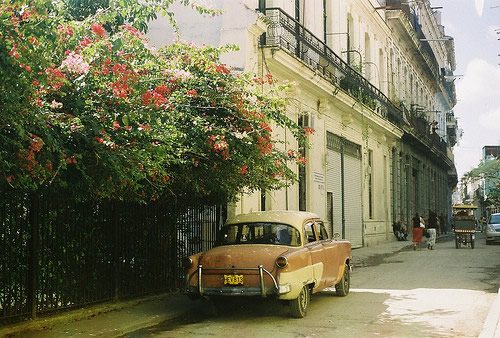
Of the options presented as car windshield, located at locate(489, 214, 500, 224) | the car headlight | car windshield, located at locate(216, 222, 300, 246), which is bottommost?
the car headlight

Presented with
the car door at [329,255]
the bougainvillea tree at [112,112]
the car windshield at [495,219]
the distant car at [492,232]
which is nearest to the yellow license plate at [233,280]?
the bougainvillea tree at [112,112]

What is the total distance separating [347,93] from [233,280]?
49.0 ft

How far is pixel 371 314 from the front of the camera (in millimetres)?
9531

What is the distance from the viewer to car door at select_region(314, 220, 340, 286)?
10.4m

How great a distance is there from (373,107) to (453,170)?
3709cm

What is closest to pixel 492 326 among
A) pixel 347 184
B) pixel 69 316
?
pixel 69 316

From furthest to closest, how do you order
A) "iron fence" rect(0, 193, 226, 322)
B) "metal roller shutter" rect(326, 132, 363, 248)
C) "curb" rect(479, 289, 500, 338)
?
"metal roller shutter" rect(326, 132, 363, 248), "iron fence" rect(0, 193, 226, 322), "curb" rect(479, 289, 500, 338)

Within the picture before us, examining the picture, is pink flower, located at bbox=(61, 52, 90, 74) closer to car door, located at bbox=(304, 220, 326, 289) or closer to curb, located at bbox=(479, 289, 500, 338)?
car door, located at bbox=(304, 220, 326, 289)

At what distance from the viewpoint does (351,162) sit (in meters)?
26.2

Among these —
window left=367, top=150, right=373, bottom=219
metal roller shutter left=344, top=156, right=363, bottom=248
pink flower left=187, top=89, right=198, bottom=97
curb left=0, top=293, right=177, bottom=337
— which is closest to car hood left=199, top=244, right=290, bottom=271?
curb left=0, top=293, right=177, bottom=337

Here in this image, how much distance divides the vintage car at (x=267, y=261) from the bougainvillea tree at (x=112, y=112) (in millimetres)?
1307

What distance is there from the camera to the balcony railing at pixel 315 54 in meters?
17.6

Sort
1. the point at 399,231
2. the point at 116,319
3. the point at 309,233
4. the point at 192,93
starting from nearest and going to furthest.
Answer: the point at 116,319
the point at 192,93
the point at 309,233
the point at 399,231

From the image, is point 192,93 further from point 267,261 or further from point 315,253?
point 315,253
